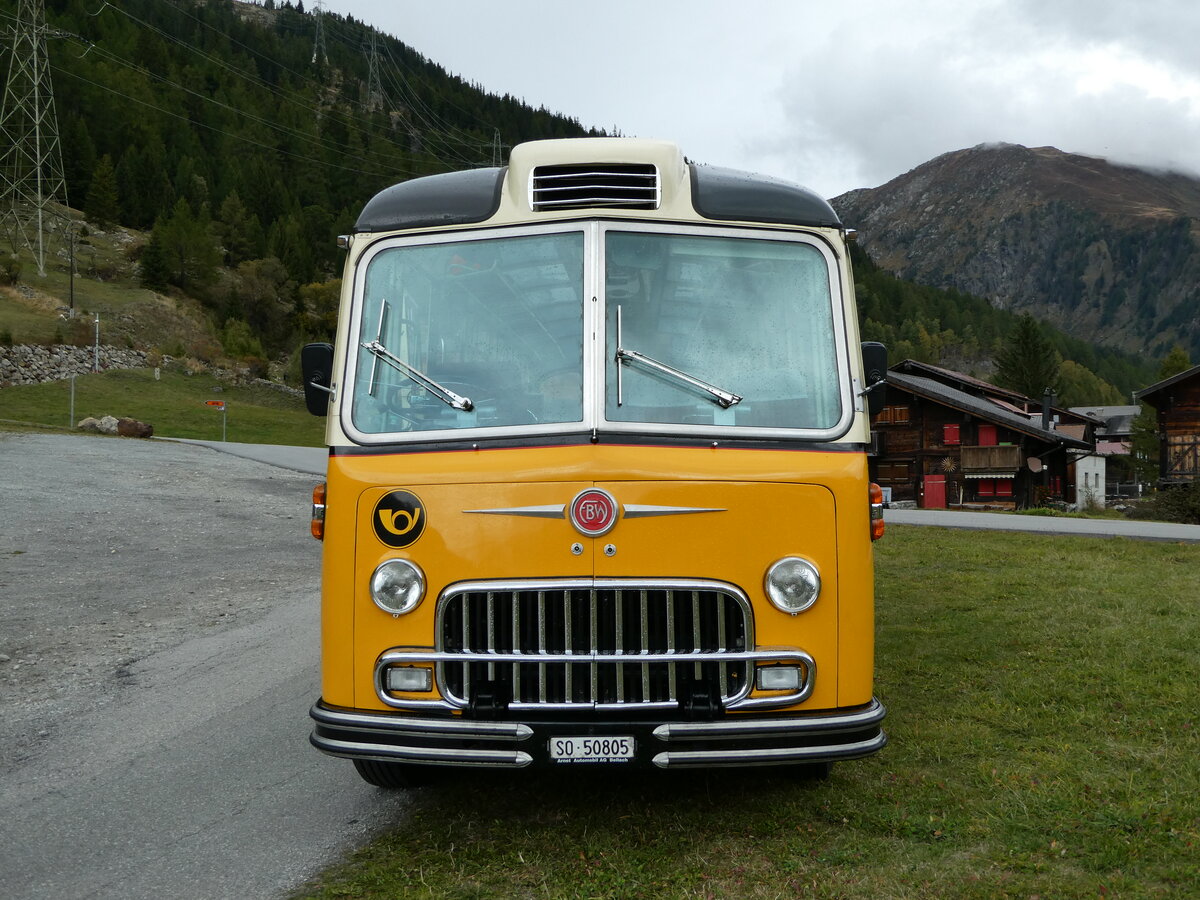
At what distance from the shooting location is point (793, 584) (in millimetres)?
4414

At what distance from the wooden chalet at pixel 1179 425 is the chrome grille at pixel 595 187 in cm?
4846

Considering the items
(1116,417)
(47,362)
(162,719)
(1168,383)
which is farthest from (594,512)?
(1116,417)

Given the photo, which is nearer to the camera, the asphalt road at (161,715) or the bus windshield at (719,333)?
the asphalt road at (161,715)

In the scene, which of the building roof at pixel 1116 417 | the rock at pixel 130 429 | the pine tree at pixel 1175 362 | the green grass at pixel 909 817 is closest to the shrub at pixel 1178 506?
the green grass at pixel 909 817

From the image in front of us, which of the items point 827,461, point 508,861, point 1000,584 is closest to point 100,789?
point 508,861

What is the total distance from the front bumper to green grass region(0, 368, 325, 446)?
34.7 m

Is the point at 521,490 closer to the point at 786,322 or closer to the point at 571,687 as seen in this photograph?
the point at 571,687

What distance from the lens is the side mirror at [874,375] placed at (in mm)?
4941

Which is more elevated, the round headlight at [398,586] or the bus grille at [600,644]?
the round headlight at [398,586]

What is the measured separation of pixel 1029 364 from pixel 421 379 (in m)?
97.8

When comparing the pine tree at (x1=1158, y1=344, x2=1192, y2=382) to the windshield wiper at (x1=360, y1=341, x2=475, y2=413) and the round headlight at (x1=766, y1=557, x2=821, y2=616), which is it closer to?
the round headlight at (x1=766, y1=557, x2=821, y2=616)

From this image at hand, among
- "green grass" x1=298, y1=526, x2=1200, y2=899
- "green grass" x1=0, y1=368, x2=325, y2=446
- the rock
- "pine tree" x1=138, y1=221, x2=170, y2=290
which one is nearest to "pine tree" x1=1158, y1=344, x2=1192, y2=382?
"green grass" x1=0, y1=368, x2=325, y2=446

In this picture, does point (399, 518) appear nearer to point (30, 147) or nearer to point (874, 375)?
point (874, 375)

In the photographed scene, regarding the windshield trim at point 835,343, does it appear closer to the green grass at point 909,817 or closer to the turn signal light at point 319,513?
the turn signal light at point 319,513
